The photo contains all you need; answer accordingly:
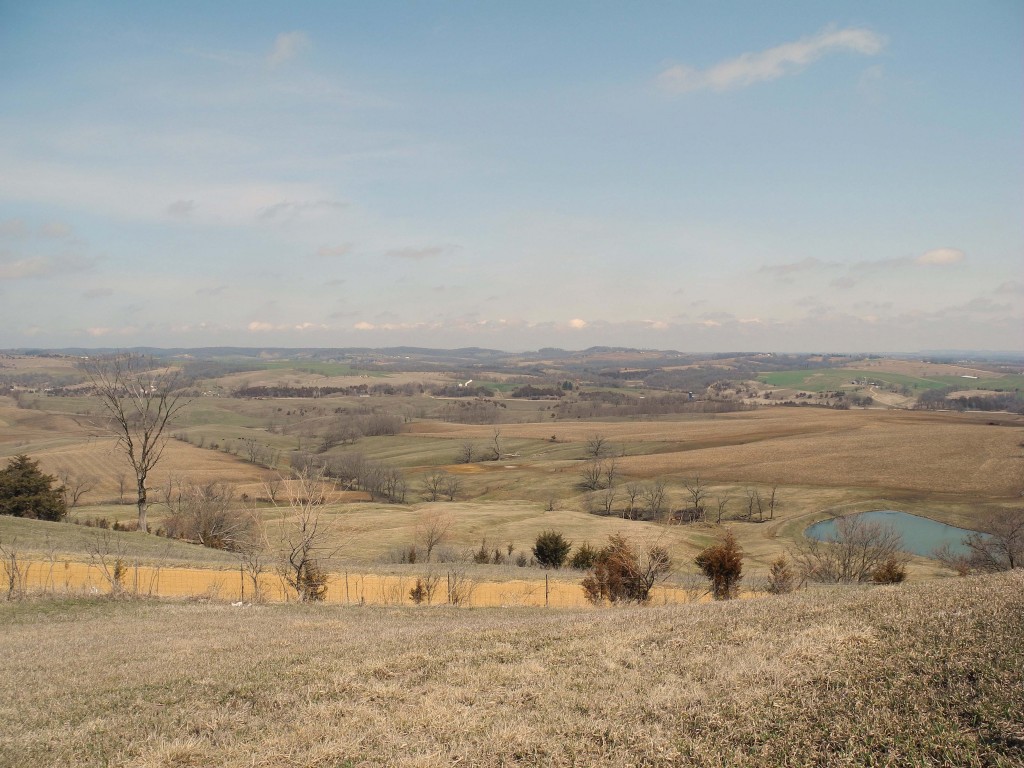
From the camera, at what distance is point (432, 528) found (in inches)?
1909

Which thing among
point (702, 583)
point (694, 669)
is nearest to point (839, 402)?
point (702, 583)

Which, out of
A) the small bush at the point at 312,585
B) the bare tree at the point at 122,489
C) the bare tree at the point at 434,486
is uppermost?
the small bush at the point at 312,585

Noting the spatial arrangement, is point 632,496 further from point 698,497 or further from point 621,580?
point 621,580

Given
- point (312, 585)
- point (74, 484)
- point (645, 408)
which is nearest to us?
point (312, 585)

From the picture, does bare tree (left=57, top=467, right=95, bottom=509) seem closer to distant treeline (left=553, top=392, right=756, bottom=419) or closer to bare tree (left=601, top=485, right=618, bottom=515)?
bare tree (left=601, top=485, right=618, bottom=515)

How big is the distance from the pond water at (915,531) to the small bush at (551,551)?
91.8 feet

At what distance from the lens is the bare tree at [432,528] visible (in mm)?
46750

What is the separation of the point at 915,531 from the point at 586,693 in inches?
2600

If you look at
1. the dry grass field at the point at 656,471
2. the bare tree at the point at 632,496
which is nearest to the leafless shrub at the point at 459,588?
the dry grass field at the point at 656,471

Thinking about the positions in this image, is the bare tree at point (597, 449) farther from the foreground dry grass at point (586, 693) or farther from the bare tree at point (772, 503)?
the foreground dry grass at point (586, 693)

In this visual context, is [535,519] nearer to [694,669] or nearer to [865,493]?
[865,493]

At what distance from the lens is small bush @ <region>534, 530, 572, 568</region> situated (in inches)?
1657

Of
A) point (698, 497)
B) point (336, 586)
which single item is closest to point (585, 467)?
point (698, 497)

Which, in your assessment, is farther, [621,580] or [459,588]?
[459,588]
